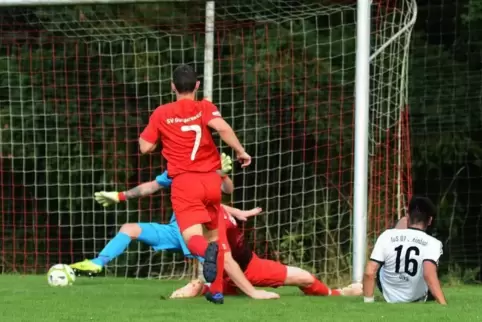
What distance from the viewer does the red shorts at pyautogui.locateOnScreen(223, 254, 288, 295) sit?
852 centimetres

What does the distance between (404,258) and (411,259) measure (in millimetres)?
45

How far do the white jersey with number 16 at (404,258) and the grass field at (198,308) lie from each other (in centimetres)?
25

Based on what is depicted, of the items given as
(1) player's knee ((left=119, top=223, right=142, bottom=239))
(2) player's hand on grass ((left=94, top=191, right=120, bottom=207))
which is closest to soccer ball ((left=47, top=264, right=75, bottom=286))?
(1) player's knee ((left=119, top=223, right=142, bottom=239))

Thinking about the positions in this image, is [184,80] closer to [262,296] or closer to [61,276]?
[262,296]

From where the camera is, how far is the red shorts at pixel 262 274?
852 centimetres

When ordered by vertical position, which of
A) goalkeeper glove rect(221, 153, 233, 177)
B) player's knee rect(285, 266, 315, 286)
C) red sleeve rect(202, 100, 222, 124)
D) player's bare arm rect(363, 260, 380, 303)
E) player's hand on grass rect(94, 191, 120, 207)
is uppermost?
red sleeve rect(202, 100, 222, 124)

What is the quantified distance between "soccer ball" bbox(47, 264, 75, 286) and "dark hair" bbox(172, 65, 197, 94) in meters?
2.45

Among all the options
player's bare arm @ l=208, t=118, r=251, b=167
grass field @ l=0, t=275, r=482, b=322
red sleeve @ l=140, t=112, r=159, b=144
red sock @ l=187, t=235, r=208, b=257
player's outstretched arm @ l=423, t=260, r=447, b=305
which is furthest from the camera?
red sleeve @ l=140, t=112, r=159, b=144

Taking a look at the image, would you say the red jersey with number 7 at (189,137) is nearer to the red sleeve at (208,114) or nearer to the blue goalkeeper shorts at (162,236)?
the red sleeve at (208,114)

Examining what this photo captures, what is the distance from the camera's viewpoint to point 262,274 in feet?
28.1

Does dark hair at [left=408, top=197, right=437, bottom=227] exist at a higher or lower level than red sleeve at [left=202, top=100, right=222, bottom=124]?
lower

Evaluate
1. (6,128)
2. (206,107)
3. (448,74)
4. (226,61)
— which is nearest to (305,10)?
(226,61)

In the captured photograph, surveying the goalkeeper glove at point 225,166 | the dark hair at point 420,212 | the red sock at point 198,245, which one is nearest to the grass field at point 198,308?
the red sock at point 198,245

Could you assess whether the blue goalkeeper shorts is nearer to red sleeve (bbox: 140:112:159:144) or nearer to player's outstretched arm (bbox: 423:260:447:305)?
red sleeve (bbox: 140:112:159:144)
